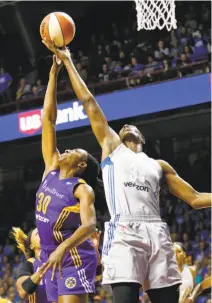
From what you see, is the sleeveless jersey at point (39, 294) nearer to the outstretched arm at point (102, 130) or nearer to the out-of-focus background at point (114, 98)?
the outstretched arm at point (102, 130)

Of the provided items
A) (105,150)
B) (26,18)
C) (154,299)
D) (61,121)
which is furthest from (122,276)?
(26,18)

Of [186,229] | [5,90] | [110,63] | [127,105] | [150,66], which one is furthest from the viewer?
[5,90]

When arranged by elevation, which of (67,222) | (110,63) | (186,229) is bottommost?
(186,229)

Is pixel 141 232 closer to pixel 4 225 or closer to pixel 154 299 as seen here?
pixel 154 299

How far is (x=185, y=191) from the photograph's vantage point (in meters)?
4.10

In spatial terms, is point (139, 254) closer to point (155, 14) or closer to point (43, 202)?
point (43, 202)

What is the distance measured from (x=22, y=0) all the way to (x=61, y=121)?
5.47m

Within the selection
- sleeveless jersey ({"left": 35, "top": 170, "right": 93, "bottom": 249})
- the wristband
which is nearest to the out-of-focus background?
sleeveless jersey ({"left": 35, "top": 170, "right": 93, "bottom": 249})

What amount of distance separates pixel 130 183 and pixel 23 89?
1163cm

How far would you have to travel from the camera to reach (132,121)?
13297 mm

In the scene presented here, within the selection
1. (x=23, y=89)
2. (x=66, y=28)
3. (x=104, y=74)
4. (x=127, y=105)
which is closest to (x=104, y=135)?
(x=66, y=28)

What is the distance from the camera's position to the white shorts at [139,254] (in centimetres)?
375

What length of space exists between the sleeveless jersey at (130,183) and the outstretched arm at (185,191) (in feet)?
0.30

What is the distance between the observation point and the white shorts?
148 inches
